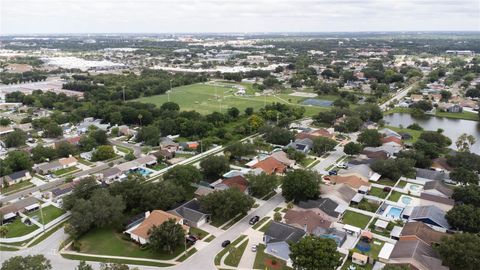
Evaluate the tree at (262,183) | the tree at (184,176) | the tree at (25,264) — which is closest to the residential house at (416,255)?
the tree at (262,183)

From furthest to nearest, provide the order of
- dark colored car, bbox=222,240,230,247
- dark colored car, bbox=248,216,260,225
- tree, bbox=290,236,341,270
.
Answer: dark colored car, bbox=248,216,260,225 < dark colored car, bbox=222,240,230,247 < tree, bbox=290,236,341,270

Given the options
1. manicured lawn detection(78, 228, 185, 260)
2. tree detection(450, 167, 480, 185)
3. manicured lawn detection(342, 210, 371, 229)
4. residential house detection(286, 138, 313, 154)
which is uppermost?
tree detection(450, 167, 480, 185)

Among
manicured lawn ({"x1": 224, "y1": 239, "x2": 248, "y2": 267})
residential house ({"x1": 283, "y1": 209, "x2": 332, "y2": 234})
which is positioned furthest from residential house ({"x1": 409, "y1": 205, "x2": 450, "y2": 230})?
manicured lawn ({"x1": 224, "y1": 239, "x2": 248, "y2": 267})

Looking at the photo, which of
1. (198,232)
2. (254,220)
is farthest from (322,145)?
(198,232)

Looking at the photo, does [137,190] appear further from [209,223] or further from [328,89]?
[328,89]

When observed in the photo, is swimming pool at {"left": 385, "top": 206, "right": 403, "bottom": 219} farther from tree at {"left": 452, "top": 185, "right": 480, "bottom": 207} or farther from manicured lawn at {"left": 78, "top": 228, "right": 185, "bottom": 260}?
manicured lawn at {"left": 78, "top": 228, "right": 185, "bottom": 260}

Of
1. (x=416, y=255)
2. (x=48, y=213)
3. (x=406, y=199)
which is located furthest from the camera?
(x=406, y=199)

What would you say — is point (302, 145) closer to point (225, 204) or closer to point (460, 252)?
point (225, 204)
